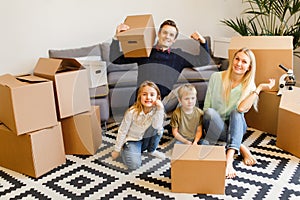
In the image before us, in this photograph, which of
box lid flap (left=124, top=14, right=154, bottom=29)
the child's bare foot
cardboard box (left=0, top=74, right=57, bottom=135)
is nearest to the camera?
cardboard box (left=0, top=74, right=57, bottom=135)

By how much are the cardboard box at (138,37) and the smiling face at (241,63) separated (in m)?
0.59

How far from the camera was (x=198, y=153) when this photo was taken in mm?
1967

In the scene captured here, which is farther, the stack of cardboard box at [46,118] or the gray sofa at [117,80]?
the gray sofa at [117,80]

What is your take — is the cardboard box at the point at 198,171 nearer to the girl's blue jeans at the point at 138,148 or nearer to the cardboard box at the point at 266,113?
the girl's blue jeans at the point at 138,148

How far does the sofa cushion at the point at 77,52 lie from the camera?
9.84 feet

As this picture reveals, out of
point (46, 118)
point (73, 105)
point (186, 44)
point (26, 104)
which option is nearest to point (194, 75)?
point (186, 44)

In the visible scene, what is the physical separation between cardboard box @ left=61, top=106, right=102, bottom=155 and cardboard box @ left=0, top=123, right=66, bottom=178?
0.14 meters

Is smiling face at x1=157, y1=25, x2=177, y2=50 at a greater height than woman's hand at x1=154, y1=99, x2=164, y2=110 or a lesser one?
greater

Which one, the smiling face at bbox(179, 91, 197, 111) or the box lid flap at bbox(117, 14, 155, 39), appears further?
the smiling face at bbox(179, 91, 197, 111)

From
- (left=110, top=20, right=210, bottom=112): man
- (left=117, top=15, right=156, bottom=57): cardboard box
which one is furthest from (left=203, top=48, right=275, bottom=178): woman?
(left=117, top=15, right=156, bottom=57): cardboard box

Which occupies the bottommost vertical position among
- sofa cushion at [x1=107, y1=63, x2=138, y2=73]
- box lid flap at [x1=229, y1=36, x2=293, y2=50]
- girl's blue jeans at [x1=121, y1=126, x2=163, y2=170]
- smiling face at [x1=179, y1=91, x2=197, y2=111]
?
girl's blue jeans at [x1=121, y1=126, x2=163, y2=170]

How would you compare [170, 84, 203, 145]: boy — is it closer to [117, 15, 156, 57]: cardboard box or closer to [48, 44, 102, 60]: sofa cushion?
[117, 15, 156, 57]: cardboard box

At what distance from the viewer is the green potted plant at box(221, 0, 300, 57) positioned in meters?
3.19

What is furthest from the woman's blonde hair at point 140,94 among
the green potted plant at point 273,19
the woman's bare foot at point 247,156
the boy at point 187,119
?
the green potted plant at point 273,19
